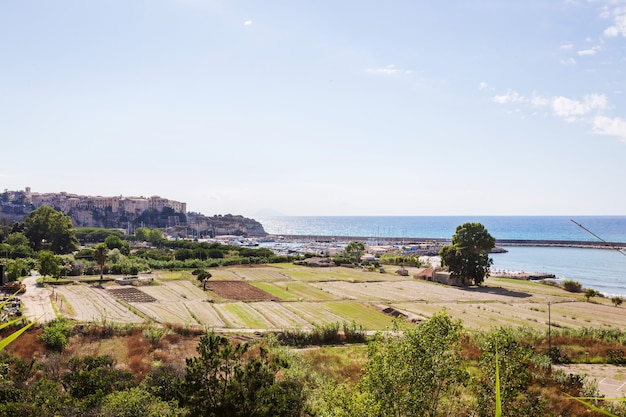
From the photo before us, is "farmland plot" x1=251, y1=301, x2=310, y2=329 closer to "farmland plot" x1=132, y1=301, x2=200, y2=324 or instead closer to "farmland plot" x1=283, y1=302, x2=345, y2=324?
"farmland plot" x1=283, y1=302, x2=345, y2=324

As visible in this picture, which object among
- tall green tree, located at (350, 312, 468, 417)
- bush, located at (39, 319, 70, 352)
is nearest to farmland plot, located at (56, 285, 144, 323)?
bush, located at (39, 319, 70, 352)

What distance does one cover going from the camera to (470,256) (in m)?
73.3

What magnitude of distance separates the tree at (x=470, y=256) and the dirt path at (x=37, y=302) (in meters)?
55.2

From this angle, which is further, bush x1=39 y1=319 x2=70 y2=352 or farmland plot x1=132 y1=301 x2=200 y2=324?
farmland plot x1=132 y1=301 x2=200 y2=324

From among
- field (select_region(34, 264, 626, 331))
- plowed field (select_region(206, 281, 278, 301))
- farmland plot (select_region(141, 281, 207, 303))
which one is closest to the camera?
field (select_region(34, 264, 626, 331))

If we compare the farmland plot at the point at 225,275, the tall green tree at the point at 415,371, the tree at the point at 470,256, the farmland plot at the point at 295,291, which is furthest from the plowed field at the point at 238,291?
the tall green tree at the point at 415,371

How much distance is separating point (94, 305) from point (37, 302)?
6.50 metres

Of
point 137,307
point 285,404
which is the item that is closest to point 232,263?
point 137,307

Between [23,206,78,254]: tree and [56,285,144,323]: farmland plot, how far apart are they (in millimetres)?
45071

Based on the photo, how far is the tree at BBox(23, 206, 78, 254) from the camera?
10525 cm

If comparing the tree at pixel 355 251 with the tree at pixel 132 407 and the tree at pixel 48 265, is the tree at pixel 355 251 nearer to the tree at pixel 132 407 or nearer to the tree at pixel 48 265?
the tree at pixel 48 265

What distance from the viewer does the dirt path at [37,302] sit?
45.8 meters

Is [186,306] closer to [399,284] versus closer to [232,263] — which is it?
[399,284]

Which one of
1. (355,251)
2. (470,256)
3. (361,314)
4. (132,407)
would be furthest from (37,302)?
(355,251)
